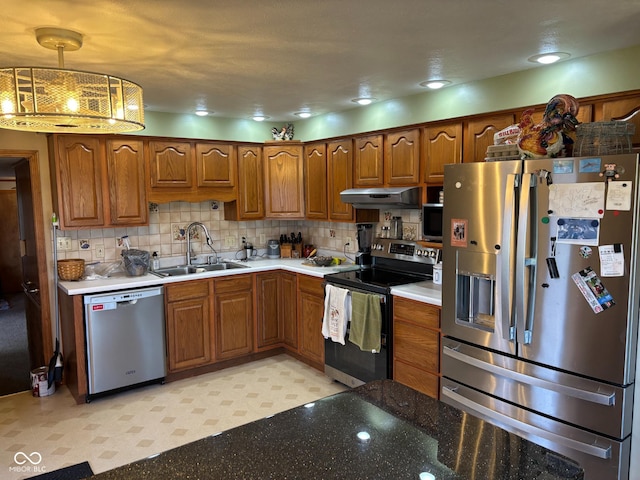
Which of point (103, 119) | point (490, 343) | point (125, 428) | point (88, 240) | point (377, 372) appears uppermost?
point (103, 119)

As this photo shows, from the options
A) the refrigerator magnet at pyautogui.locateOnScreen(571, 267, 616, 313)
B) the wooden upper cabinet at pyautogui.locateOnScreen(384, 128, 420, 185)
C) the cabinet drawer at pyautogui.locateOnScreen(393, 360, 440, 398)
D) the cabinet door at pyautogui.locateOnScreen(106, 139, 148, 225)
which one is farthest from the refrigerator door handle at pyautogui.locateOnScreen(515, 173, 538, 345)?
the cabinet door at pyautogui.locateOnScreen(106, 139, 148, 225)

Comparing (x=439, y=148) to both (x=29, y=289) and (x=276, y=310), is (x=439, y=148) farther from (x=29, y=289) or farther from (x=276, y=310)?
(x=29, y=289)

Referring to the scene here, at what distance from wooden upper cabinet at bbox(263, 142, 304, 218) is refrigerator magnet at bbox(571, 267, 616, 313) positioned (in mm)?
2946

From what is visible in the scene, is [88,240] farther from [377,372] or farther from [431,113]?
[431,113]

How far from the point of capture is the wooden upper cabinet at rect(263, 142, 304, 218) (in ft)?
15.4

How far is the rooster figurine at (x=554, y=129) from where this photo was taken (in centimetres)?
244

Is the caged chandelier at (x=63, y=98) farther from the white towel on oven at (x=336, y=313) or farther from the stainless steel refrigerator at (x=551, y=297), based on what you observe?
the white towel on oven at (x=336, y=313)

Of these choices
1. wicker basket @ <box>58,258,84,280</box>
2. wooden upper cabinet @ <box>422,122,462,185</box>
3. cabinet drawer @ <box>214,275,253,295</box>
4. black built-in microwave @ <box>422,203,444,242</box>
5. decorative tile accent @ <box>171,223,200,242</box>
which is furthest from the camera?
decorative tile accent @ <box>171,223,200,242</box>

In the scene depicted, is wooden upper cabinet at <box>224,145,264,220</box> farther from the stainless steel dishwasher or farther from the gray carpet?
the gray carpet

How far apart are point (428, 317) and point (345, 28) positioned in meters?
1.91

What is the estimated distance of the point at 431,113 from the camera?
368 cm

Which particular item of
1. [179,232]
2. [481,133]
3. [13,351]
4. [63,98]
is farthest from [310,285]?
[13,351]

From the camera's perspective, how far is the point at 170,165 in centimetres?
418

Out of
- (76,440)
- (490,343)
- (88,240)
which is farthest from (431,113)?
(76,440)
